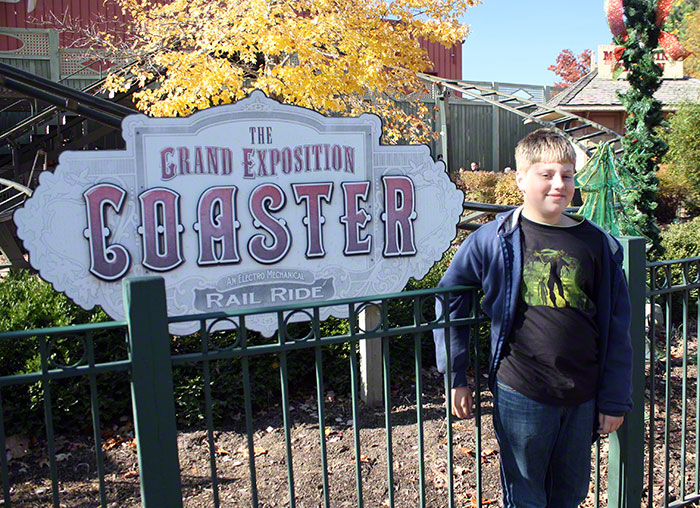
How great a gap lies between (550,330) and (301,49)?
490 cm

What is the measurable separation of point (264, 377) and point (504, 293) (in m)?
2.32

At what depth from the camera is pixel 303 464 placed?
348 centimetres

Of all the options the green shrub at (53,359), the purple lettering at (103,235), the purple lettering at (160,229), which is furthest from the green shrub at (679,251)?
the purple lettering at (103,235)

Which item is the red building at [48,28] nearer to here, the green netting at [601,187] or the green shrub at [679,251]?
the green netting at [601,187]

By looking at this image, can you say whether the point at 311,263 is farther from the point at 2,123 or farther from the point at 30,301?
the point at 2,123

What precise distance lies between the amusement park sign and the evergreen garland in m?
2.81

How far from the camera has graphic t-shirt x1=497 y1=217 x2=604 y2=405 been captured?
6.65 ft

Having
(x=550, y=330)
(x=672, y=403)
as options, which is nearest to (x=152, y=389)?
(x=550, y=330)

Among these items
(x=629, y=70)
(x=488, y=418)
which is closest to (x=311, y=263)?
A: (x=488, y=418)

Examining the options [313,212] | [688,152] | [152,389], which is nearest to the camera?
[152,389]

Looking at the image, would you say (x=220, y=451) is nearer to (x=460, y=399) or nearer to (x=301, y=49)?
(x=460, y=399)

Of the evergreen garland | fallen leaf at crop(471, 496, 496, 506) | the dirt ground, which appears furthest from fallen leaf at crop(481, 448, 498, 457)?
the evergreen garland

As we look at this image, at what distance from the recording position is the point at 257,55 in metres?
7.58

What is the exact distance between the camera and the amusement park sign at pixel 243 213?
2.88 metres
